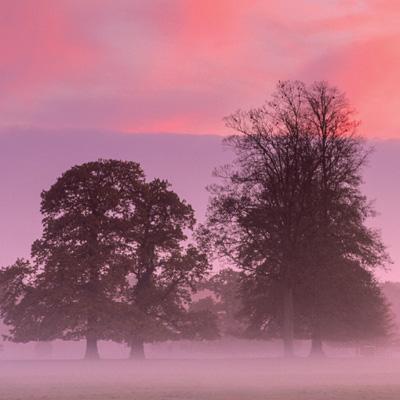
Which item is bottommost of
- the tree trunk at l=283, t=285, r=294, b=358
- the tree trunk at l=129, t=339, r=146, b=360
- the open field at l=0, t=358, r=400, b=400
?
the open field at l=0, t=358, r=400, b=400

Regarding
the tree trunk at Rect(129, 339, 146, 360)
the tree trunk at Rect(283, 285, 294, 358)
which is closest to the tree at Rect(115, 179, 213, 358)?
the tree trunk at Rect(129, 339, 146, 360)

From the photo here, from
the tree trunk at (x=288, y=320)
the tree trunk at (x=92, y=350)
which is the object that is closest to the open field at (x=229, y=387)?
the tree trunk at (x=288, y=320)

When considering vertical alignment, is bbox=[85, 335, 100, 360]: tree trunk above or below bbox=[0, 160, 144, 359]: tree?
below

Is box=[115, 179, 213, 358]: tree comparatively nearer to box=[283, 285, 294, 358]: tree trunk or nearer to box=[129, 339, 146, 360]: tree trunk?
box=[129, 339, 146, 360]: tree trunk

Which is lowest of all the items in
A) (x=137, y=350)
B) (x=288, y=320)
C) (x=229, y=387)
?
(x=229, y=387)

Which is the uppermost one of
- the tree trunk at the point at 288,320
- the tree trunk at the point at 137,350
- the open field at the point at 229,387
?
the tree trunk at the point at 288,320

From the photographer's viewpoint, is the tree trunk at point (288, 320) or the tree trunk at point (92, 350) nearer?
the tree trunk at point (288, 320)

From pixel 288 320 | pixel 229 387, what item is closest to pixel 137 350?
pixel 288 320

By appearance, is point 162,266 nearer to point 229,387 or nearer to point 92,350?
point 92,350

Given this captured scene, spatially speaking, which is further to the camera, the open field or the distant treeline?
the distant treeline

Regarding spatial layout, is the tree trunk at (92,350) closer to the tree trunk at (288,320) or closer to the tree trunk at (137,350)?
the tree trunk at (137,350)

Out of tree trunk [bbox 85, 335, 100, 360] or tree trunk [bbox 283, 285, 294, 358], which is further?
tree trunk [bbox 85, 335, 100, 360]

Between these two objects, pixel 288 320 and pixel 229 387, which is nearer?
pixel 229 387

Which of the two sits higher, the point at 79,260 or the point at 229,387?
the point at 79,260
